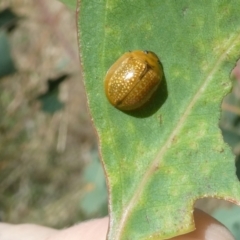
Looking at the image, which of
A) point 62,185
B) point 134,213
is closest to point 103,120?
point 134,213

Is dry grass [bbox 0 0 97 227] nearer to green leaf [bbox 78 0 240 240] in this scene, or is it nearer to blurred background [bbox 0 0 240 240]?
blurred background [bbox 0 0 240 240]

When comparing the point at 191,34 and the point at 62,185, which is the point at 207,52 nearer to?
the point at 191,34

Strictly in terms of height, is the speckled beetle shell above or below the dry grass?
above

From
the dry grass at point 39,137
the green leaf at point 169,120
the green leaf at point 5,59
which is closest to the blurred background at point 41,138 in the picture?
the dry grass at point 39,137

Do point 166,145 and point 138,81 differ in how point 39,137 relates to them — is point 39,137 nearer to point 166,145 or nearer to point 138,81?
point 138,81

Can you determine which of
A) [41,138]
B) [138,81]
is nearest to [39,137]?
[41,138]

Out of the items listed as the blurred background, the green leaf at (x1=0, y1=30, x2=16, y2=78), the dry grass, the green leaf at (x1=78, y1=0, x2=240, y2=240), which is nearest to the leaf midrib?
the green leaf at (x1=78, y1=0, x2=240, y2=240)

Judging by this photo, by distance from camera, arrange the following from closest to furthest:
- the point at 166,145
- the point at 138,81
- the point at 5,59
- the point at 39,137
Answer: the point at 166,145 < the point at 138,81 < the point at 5,59 < the point at 39,137
